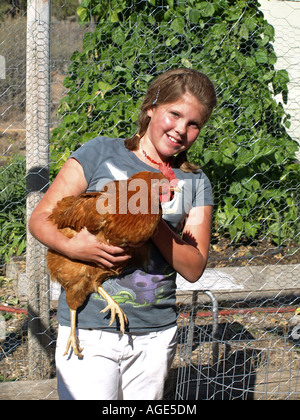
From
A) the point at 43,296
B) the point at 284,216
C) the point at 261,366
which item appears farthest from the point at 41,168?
the point at 284,216

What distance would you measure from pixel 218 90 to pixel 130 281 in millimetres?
2061

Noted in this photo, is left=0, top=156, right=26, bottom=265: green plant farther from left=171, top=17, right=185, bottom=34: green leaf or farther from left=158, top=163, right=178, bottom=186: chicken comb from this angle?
left=158, top=163, right=178, bottom=186: chicken comb

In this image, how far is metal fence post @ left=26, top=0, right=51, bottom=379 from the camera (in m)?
2.02

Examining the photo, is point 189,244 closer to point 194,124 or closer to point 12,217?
point 194,124

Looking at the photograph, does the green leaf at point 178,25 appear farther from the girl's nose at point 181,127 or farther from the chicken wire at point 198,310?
the girl's nose at point 181,127

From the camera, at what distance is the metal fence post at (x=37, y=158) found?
202cm

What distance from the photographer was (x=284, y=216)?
344 centimetres

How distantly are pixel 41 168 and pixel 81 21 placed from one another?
4.03 feet

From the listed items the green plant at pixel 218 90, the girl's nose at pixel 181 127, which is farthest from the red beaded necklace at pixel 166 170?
the green plant at pixel 218 90

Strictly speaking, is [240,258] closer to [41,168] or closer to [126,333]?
[41,168]

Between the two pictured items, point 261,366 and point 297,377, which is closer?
point 297,377

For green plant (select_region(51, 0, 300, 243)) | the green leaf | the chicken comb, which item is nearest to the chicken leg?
the chicken comb

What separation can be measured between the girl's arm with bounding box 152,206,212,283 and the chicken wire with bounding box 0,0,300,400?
0.68m
